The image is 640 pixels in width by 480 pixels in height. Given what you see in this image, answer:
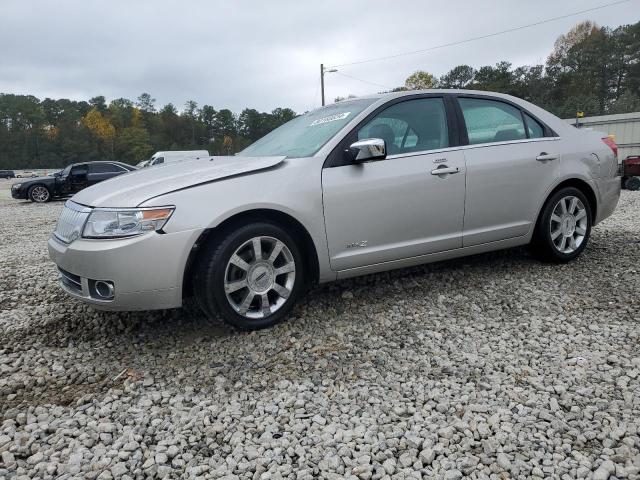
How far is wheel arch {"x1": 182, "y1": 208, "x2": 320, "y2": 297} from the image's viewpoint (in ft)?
9.87

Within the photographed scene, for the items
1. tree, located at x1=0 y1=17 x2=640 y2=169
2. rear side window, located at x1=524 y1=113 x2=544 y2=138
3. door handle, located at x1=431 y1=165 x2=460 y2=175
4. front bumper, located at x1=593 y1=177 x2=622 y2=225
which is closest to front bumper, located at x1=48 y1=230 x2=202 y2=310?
door handle, located at x1=431 y1=165 x2=460 y2=175

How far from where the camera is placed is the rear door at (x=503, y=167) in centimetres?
385

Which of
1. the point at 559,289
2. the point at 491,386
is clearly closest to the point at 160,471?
the point at 491,386

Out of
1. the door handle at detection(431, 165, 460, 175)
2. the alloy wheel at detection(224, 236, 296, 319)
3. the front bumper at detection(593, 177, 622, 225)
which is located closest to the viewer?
the alloy wheel at detection(224, 236, 296, 319)

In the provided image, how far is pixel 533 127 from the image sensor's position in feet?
14.1

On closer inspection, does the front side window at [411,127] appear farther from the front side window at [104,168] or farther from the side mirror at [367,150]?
the front side window at [104,168]

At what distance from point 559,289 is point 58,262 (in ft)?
12.2

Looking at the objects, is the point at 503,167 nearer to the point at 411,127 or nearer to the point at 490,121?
the point at 490,121

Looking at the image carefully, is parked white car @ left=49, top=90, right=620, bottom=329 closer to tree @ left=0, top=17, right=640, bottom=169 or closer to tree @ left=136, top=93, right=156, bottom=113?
tree @ left=0, top=17, right=640, bottom=169

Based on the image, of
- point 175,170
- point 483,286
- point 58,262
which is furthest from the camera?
point 483,286

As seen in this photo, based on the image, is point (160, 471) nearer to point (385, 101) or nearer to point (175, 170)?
point (175, 170)

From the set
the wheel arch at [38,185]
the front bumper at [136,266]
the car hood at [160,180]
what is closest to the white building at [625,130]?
the car hood at [160,180]

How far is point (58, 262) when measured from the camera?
312 centimetres

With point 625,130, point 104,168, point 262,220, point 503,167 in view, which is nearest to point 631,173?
point 625,130
